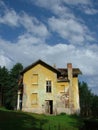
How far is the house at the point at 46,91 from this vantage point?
49031 mm

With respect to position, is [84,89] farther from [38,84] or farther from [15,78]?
[38,84]

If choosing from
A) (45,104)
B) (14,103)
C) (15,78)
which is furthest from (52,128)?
(15,78)

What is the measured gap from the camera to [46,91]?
4950cm

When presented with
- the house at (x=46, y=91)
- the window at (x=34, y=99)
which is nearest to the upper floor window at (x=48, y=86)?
the house at (x=46, y=91)

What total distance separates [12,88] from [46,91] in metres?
40.6

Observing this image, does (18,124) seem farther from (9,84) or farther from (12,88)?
(9,84)

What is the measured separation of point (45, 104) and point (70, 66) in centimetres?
852

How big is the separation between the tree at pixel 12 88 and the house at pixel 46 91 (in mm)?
30375

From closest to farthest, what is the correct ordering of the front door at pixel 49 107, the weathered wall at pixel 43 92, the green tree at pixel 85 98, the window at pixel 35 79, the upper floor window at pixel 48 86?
the weathered wall at pixel 43 92
the front door at pixel 49 107
the upper floor window at pixel 48 86
the window at pixel 35 79
the green tree at pixel 85 98

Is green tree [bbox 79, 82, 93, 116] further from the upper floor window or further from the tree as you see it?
the upper floor window

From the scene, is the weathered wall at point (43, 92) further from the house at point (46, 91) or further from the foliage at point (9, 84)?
the foliage at point (9, 84)

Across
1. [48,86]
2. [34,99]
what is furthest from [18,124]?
[48,86]

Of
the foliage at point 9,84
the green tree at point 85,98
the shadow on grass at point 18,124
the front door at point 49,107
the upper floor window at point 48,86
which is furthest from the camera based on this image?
the green tree at point 85,98

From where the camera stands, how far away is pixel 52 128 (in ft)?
91.1
